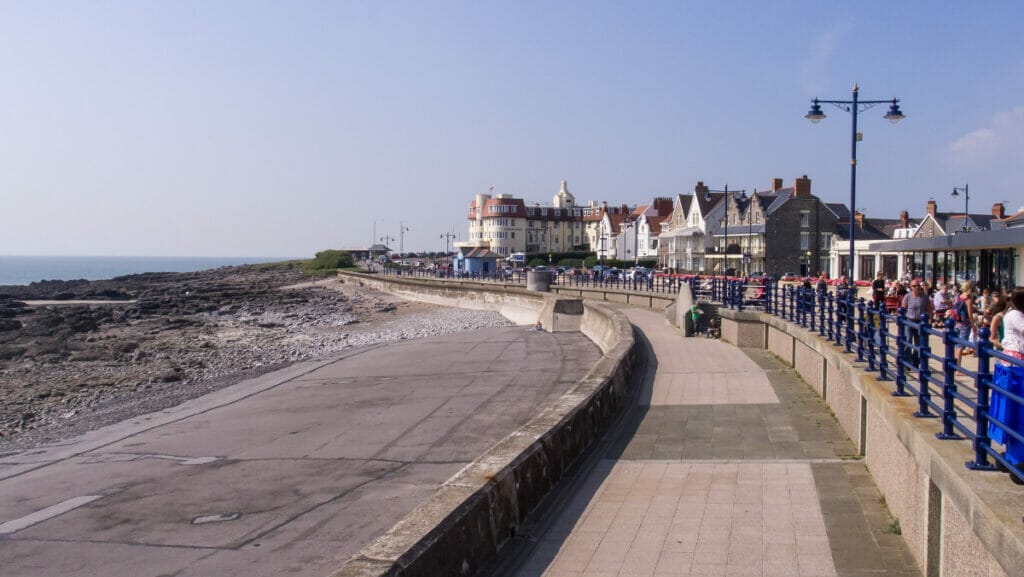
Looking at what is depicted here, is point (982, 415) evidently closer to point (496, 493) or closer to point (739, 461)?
point (496, 493)

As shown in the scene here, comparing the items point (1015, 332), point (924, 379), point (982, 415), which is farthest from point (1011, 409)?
point (1015, 332)

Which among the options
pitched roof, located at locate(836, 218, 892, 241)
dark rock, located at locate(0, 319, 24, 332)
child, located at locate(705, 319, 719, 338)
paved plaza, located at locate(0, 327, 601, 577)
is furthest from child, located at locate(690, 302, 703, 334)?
pitched roof, located at locate(836, 218, 892, 241)

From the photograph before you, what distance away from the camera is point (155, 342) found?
117 ft

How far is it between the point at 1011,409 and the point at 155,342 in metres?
35.9

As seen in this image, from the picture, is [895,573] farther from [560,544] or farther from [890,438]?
[560,544]

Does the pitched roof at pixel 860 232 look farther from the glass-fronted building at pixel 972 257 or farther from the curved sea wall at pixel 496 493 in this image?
the curved sea wall at pixel 496 493

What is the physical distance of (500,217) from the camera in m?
119

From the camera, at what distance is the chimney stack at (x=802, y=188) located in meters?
66.9

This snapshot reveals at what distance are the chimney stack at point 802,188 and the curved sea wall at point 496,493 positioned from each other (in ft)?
188

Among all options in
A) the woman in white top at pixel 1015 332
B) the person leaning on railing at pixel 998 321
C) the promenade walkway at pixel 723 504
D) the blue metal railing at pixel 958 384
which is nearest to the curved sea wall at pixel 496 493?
the promenade walkway at pixel 723 504

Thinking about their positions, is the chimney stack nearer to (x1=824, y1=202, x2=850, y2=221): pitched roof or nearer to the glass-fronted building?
(x1=824, y1=202, x2=850, y2=221): pitched roof

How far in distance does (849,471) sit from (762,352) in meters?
10.6

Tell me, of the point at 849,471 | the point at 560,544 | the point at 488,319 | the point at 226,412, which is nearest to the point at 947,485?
the point at 560,544

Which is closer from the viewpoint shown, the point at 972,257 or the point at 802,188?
the point at 972,257
